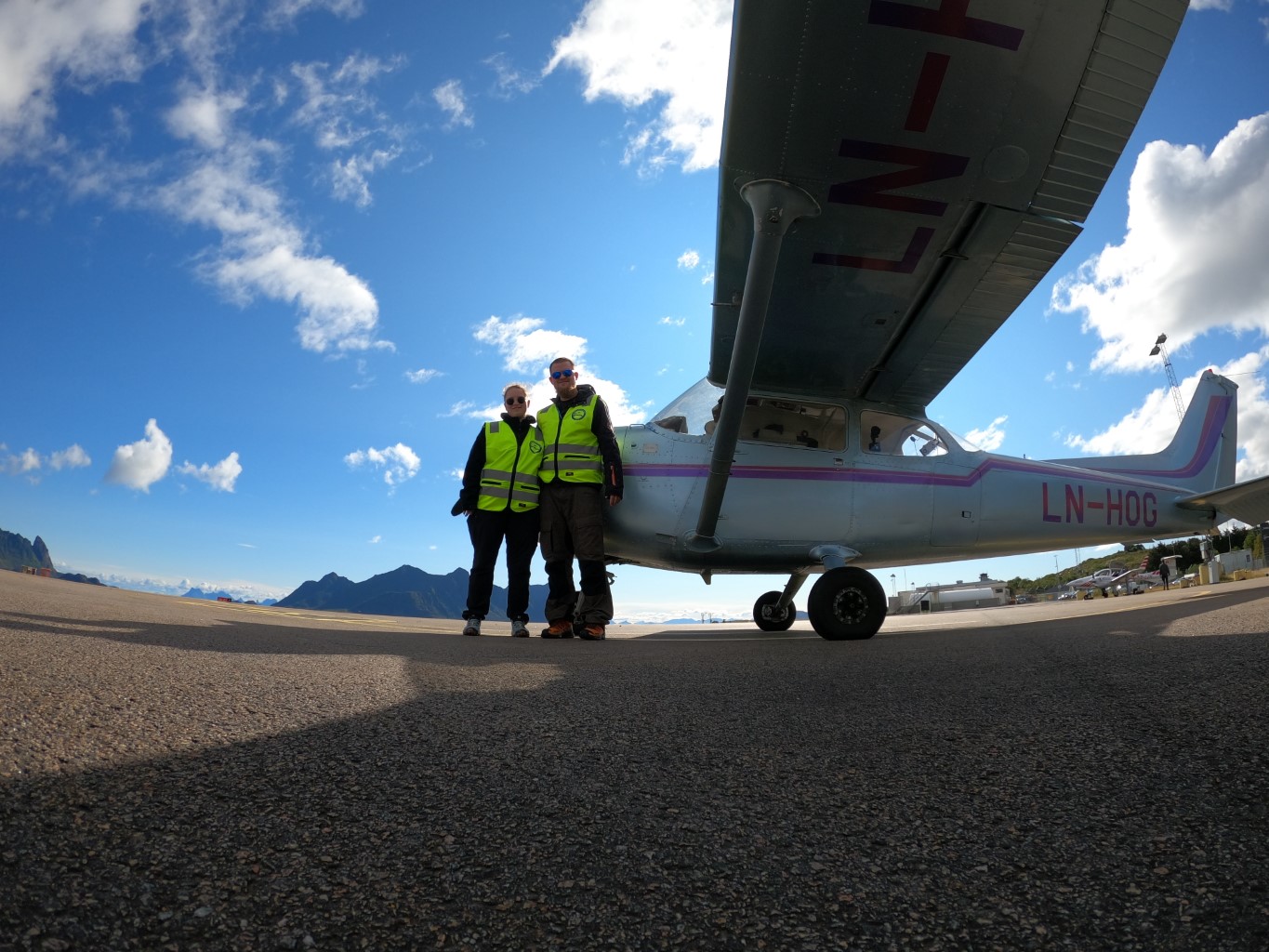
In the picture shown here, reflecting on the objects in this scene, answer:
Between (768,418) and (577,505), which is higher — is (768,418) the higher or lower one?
the higher one

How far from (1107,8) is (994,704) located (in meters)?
2.85

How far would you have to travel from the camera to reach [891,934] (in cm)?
79

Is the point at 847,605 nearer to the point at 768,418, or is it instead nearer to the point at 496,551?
the point at 768,418

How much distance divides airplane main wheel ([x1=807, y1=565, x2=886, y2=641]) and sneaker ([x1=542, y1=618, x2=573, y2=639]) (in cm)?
175

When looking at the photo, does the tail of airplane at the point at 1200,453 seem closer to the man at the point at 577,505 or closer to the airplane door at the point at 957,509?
the airplane door at the point at 957,509

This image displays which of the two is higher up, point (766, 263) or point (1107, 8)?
point (1107, 8)

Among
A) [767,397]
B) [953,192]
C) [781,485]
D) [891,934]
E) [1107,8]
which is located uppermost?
[1107,8]

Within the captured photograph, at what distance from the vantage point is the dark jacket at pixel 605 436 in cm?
507

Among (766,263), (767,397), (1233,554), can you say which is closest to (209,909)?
(766,263)

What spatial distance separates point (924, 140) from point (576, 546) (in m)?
3.33

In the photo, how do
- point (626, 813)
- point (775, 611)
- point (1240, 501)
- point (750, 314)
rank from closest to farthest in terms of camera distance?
point (626, 813), point (750, 314), point (1240, 501), point (775, 611)

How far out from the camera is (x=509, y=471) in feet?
17.1

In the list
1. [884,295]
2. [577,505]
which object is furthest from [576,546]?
[884,295]

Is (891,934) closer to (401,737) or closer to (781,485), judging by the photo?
(401,737)
